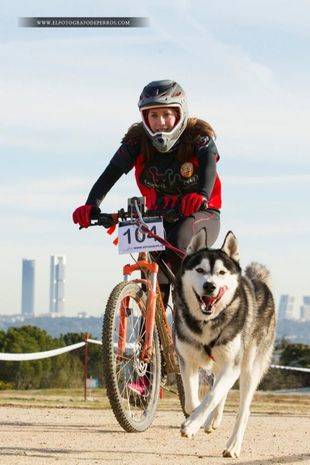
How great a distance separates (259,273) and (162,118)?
1.44 metres

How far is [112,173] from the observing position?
365 inches

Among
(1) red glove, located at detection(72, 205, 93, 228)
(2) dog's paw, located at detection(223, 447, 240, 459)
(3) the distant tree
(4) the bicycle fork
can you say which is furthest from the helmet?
(3) the distant tree

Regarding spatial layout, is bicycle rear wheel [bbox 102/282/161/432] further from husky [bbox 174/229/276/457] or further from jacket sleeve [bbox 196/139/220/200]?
jacket sleeve [bbox 196/139/220/200]

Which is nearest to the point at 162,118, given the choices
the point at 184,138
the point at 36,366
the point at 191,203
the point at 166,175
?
the point at 184,138

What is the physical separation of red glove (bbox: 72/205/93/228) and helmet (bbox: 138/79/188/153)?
730mm

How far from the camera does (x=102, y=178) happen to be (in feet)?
30.5

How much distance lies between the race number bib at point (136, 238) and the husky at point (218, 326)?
678mm

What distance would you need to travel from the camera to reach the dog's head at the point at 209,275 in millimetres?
7844

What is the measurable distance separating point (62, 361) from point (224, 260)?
47.7 m

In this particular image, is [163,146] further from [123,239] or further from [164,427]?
[164,427]

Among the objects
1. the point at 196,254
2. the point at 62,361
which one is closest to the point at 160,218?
the point at 196,254

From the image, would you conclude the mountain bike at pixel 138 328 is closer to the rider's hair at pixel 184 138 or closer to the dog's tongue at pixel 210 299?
the rider's hair at pixel 184 138

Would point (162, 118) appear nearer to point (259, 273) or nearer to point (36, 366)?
point (259, 273)

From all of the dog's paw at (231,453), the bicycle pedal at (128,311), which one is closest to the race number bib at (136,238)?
the bicycle pedal at (128,311)
